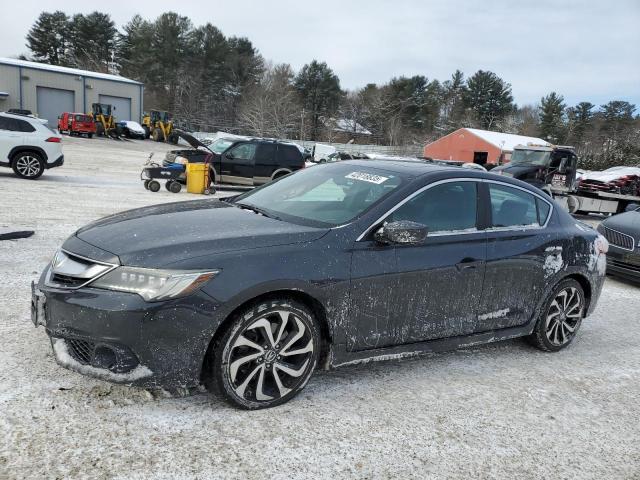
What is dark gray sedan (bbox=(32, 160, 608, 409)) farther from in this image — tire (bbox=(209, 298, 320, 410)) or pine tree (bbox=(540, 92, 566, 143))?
pine tree (bbox=(540, 92, 566, 143))

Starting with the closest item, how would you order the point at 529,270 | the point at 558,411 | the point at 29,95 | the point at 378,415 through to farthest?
the point at 378,415
the point at 558,411
the point at 529,270
the point at 29,95

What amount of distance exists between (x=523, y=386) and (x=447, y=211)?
4.75ft

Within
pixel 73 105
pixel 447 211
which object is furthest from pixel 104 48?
pixel 447 211

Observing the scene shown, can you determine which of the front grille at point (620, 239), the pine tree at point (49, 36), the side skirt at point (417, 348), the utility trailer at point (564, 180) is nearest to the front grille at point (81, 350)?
the side skirt at point (417, 348)

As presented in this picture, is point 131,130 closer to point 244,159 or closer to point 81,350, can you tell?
point 244,159

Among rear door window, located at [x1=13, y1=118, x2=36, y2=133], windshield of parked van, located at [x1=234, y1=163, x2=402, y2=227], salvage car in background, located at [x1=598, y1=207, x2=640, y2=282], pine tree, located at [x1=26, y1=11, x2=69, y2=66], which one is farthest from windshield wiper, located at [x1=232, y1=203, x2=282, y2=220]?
pine tree, located at [x1=26, y1=11, x2=69, y2=66]

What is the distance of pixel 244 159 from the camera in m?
16.7

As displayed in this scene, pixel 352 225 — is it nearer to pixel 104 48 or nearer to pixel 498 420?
pixel 498 420

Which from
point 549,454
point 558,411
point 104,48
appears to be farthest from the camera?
point 104,48

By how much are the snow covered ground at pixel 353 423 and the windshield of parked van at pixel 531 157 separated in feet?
50.2

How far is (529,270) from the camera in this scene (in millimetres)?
4426

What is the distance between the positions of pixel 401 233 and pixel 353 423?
48.2 inches

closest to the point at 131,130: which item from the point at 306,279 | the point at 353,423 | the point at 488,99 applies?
the point at 306,279

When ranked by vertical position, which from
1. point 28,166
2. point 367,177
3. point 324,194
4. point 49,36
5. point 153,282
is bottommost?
point 28,166
